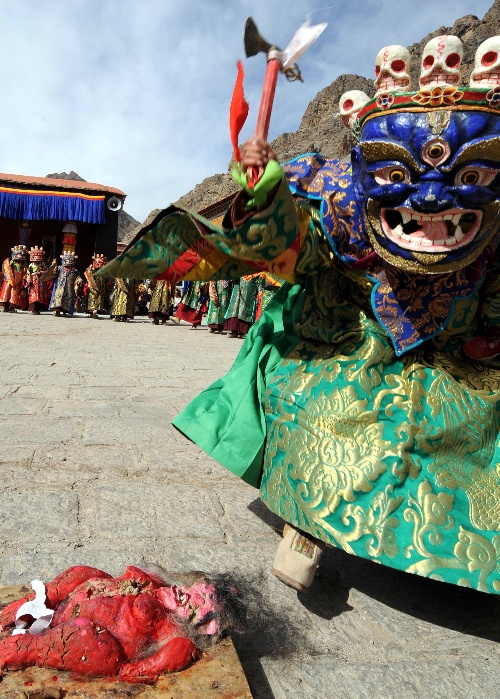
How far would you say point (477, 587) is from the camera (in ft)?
4.60

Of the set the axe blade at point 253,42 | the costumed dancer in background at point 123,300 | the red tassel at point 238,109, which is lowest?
the costumed dancer in background at point 123,300

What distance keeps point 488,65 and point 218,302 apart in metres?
10.5

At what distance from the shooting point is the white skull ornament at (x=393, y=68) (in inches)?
64.7

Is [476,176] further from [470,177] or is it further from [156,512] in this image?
[156,512]

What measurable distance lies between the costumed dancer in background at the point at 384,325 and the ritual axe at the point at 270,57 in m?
0.05

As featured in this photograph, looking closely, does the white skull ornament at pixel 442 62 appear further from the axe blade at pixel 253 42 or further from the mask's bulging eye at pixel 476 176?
the axe blade at pixel 253 42

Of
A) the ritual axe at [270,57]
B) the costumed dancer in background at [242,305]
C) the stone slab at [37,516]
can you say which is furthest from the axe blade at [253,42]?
the costumed dancer in background at [242,305]

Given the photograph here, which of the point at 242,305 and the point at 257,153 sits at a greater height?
the point at 257,153

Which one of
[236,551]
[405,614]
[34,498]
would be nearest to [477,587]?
[405,614]

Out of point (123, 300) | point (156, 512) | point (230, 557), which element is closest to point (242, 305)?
point (123, 300)

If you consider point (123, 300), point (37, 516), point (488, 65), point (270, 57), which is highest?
point (488, 65)

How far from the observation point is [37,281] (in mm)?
14688

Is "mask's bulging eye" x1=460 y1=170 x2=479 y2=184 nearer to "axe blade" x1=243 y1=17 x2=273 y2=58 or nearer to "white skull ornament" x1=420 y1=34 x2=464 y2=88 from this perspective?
"white skull ornament" x1=420 y1=34 x2=464 y2=88

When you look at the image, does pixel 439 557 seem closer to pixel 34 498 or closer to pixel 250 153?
pixel 250 153
